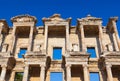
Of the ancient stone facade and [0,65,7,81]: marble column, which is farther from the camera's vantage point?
the ancient stone facade

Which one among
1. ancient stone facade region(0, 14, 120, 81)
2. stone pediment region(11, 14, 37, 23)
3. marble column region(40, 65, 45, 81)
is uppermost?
stone pediment region(11, 14, 37, 23)

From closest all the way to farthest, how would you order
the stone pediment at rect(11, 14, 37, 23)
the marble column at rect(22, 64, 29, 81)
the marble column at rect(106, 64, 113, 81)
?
the marble column at rect(106, 64, 113, 81)
the marble column at rect(22, 64, 29, 81)
the stone pediment at rect(11, 14, 37, 23)

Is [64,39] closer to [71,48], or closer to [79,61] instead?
[71,48]

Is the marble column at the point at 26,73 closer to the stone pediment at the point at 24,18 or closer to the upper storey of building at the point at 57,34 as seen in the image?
the upper storey of building at the point at 57,34

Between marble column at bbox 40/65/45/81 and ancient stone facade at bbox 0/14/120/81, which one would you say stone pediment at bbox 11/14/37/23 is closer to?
ancient stone facade at bbox 0/14/120/81

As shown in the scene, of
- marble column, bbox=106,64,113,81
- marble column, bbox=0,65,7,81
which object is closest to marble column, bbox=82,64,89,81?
marble column, bbox=106,64,113,81

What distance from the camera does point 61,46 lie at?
2292cm

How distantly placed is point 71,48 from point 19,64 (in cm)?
609

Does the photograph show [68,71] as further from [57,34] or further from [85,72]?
[57,34]

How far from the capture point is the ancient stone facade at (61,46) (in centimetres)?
1975

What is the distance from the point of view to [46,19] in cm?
2345

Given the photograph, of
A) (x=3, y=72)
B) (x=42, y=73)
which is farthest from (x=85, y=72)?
(x=3, y=72)

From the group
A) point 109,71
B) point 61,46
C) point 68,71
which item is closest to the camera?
point 109,71

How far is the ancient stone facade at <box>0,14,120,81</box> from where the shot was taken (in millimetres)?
19750
